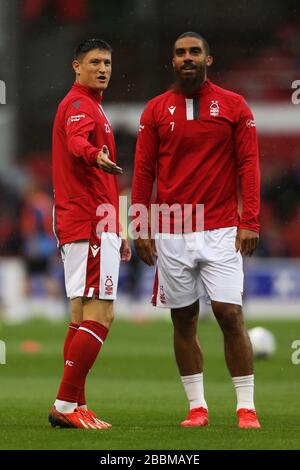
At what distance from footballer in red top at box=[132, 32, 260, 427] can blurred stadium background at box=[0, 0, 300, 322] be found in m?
16.3

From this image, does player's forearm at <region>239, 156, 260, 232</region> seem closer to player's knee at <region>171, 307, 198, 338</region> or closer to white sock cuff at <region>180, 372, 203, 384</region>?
player's knee at <region>171, 307, 198, 338</region>

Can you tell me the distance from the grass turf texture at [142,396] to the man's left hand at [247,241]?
1006 mm

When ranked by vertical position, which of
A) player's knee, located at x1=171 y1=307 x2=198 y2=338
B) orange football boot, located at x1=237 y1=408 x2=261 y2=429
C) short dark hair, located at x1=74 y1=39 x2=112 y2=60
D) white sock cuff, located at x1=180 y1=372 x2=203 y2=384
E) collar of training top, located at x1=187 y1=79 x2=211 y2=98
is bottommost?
orange football boot, located at x1=237 y1=408 x2=261 y2=429

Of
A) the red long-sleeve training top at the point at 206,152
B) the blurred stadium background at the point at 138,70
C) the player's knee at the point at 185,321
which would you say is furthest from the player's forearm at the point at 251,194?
the blurred stadium background at the point at 138,70

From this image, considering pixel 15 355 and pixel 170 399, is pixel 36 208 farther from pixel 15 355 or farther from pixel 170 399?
pixel 170 399

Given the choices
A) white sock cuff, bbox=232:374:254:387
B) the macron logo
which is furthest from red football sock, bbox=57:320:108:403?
white sock cuff, bbox=232:374:254:387

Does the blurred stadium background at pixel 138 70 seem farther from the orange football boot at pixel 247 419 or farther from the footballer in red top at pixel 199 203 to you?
the orange football boot at pixel 247 419

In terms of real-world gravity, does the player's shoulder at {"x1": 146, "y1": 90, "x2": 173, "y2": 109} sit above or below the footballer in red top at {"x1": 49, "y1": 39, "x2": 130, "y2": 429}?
above

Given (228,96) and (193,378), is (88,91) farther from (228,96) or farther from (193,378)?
(193,378)

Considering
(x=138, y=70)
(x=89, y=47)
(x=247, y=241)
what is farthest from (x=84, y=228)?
(x=138, y=70)

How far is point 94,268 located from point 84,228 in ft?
0.78

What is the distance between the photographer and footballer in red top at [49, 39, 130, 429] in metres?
6.95

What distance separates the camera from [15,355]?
13.6 m

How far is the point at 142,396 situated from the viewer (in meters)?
9.52
